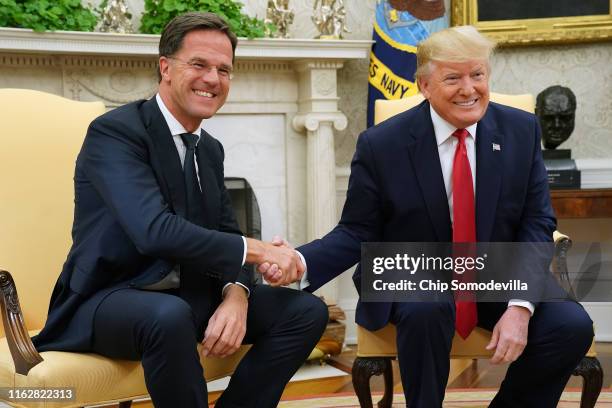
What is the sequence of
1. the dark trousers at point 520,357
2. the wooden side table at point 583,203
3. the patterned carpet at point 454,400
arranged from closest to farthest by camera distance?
the dark trousers at point 520,357 → the patterned carpet at point 454,400 → the wooden side table at point 583,203

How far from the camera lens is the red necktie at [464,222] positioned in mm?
2328

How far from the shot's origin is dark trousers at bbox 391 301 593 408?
7.07ft

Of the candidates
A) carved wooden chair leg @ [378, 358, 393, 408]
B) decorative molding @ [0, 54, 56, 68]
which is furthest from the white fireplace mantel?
carved wooden chair leg @ [378, 358, 393, 408]

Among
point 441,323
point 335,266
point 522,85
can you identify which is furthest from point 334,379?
point 522,85

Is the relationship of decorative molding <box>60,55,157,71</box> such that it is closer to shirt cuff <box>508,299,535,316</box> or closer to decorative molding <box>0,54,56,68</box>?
decorative molding <box>0,54,56,68</box>

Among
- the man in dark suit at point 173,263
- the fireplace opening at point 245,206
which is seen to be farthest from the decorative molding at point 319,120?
the man in dark suit at point 173,263

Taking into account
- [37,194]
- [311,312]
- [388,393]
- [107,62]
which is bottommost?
[388,393]

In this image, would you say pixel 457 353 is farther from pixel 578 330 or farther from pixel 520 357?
pixel 578 330

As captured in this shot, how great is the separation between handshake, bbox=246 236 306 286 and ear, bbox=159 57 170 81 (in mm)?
519

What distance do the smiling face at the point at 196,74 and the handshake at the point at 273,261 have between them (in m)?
0.41

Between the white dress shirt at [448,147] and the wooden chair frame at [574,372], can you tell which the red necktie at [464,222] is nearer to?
the white dress shirt at [448,147]

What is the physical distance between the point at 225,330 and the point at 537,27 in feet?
9.70

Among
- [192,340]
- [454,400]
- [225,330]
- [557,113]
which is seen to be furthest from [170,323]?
[557,113]

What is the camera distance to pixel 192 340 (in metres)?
1.96
